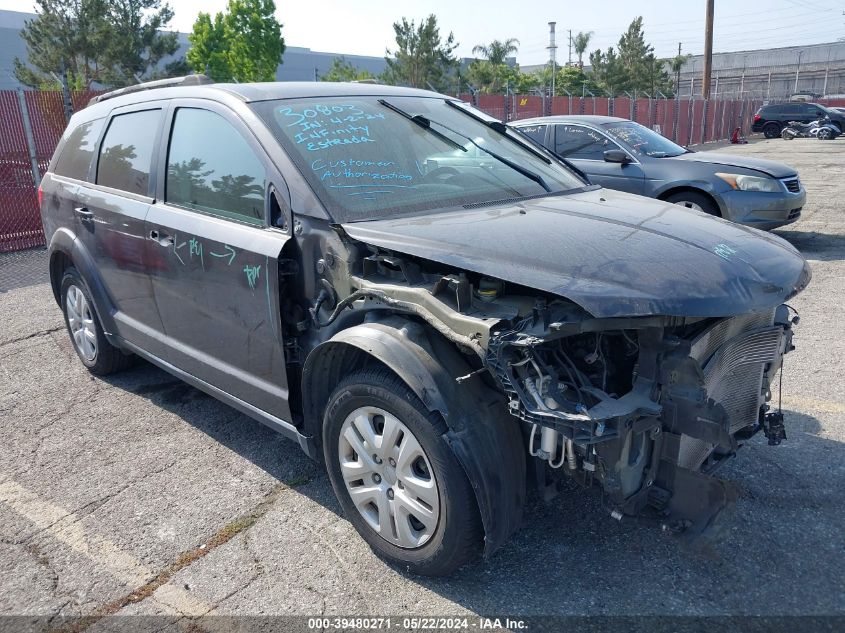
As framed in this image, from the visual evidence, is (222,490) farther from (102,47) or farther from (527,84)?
(527,84)

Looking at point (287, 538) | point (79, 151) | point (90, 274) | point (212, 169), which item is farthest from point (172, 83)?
point (287, 538)

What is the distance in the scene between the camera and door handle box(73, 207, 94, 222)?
429cm

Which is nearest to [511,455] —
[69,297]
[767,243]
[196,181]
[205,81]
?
[767,243]

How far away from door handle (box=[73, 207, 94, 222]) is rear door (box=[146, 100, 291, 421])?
81 cm

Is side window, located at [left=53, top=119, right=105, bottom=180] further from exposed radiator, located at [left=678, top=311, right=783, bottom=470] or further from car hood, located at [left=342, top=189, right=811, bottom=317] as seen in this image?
exposed radiator, located at [left=678, top=311, right=783, bottom=470]

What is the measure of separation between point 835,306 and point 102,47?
37704mm

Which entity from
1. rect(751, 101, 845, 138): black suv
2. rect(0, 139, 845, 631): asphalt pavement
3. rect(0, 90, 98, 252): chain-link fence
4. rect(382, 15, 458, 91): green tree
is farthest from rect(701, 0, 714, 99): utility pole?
rect(0, 139, 845, 631): asphalt pavement

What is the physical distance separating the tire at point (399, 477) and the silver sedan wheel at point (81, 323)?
8.76ft

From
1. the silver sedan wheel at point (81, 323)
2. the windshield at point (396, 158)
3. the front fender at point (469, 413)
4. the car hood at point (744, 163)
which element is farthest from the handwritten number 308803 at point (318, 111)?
the car hood at point (744, 163)

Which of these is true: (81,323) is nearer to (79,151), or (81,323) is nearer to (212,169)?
(79,151)

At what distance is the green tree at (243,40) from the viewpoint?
135 feet

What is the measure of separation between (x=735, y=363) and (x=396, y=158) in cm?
177

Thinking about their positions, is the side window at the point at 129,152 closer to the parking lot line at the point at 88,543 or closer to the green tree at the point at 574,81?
the parking lot line at the point at 88,543

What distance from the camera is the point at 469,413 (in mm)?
2443
